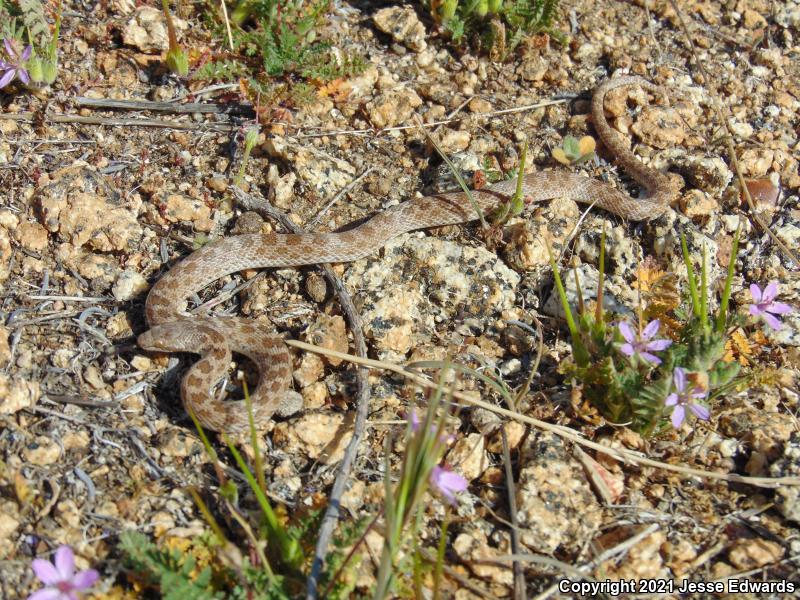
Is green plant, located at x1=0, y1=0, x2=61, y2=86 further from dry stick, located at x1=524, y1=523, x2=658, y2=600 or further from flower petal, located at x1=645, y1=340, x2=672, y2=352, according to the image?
dry stick, located at x1=524, y1=523, x2=658, y2=600

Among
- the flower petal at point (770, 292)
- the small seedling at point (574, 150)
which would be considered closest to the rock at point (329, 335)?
the small seedling at point (574, 150)

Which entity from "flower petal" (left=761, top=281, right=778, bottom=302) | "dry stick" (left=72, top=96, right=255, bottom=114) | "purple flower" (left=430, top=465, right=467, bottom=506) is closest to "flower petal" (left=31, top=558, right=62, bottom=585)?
"purple flower" (left=430, top=465, right=467, bottom=506)

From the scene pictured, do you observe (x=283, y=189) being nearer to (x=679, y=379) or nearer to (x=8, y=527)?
(x=8, y=527)

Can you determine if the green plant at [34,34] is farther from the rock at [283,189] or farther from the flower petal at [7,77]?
the rock at [283,189]

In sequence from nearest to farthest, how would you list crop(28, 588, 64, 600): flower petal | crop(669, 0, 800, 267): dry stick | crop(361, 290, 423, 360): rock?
crop(28, 588, 64, 600): flower petal
crop(361, 290, 423, 360): rock
crop(669, 0, 800, 267): dry stick

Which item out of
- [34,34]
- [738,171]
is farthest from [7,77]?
[738,171]
